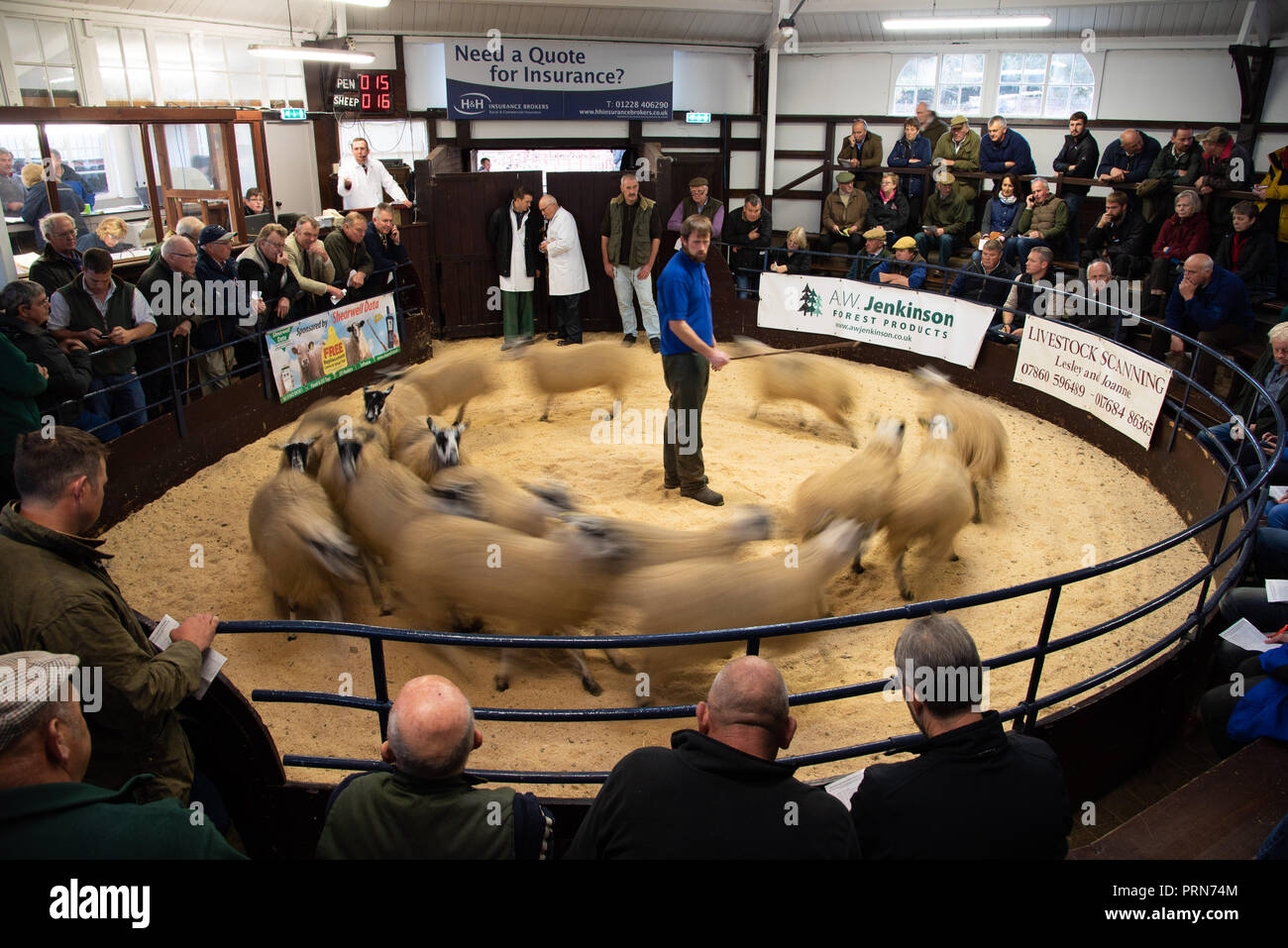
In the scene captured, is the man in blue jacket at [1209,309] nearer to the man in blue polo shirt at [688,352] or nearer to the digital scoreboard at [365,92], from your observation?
the man in blue polo shirt at [688,352]

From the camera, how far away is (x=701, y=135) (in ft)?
54.2

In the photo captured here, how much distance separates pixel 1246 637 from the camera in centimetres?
401

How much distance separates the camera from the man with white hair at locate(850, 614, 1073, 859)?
89.7 inches

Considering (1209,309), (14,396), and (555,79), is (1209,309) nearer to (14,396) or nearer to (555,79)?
(14,396)

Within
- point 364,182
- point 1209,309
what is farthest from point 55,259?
point 1209,309

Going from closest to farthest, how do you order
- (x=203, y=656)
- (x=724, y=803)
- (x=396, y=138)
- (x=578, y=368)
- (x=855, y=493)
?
(x=724, y=803), (x=203, y=656), (x=855, y=493), (x=578, y=368), (x=396, y=138)

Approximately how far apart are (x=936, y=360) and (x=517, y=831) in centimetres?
916

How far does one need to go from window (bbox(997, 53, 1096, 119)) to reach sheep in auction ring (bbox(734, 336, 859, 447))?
853 centimetres

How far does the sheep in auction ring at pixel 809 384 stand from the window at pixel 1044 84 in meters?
8.53

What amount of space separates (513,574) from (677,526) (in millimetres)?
2068

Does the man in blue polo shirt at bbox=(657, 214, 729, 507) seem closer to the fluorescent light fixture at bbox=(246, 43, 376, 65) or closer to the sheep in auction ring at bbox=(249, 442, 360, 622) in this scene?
the sheep in auction ring at bbox=(249, 442, 360, 622)

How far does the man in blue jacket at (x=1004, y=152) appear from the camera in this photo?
12.2 m

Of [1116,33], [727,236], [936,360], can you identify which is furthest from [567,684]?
[1116,33]
